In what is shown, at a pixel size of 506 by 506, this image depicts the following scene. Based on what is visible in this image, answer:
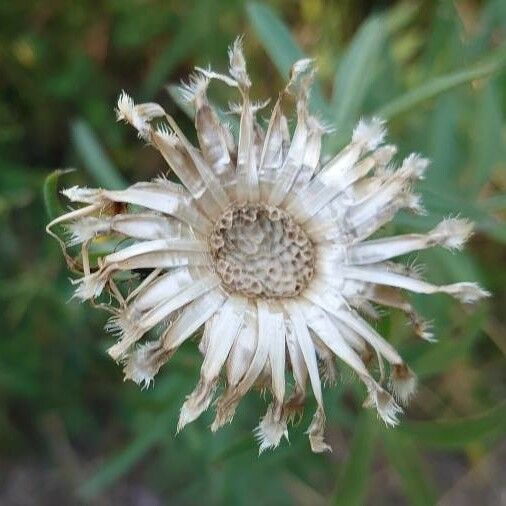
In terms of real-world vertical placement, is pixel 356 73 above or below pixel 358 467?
above

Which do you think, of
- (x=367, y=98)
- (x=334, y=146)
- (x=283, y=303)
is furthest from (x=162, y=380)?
(x=283, y=303)

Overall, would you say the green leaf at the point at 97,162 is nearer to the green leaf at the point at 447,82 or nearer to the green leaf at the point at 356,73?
the green leaf at the point at 356,73

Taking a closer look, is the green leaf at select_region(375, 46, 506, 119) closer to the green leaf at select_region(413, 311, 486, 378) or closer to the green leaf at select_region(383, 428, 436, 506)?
the green leaf at select_region(413, 311, 486, 378)

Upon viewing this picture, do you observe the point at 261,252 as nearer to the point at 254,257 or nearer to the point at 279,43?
the point at 254,257

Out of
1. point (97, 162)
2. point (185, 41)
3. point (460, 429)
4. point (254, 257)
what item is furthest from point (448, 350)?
point (185, 41)

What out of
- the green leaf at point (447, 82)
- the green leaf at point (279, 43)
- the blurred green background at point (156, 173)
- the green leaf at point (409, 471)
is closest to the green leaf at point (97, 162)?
the blurred green background at point (156, 173)

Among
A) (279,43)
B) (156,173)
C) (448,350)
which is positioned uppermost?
(279,43)

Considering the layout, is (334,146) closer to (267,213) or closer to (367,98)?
(267,213)
